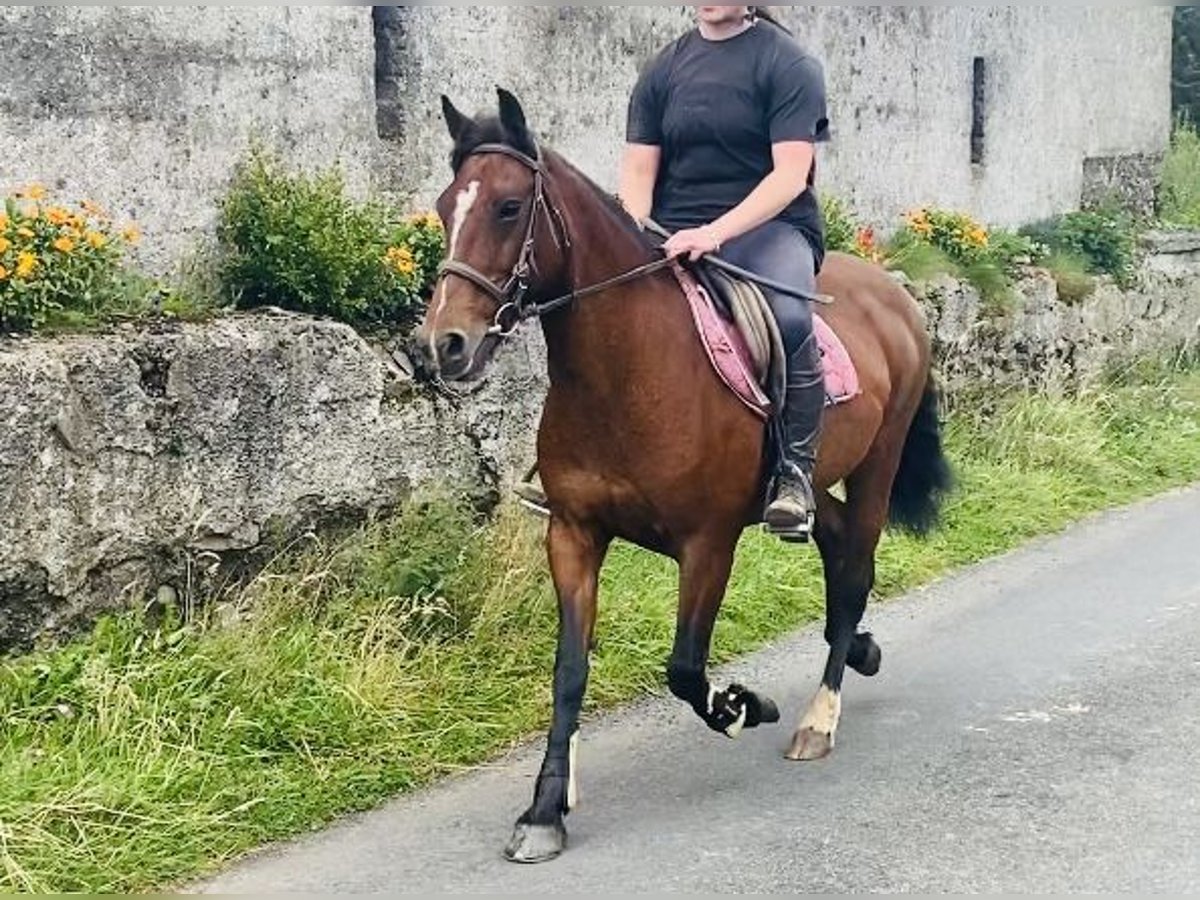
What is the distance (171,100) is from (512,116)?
304 centimetres

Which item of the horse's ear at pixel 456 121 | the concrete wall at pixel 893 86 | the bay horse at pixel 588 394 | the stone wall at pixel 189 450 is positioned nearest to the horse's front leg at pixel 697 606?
the bay horse at pixel 588 394

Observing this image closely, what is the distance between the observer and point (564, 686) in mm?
5508

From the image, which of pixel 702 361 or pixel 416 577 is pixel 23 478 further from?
pixel 702 361

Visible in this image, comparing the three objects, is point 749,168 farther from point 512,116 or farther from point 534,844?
point 534,844

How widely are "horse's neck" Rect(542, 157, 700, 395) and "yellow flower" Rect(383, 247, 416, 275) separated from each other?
229cm

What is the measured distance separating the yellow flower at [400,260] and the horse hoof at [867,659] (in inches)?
100

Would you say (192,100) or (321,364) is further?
(192,100)

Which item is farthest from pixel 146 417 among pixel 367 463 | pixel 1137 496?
pixel 1137 496

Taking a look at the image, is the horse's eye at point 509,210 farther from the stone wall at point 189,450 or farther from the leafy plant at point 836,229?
the leafy plant at point 836,229

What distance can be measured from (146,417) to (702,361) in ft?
6.92

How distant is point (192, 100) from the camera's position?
301 inches

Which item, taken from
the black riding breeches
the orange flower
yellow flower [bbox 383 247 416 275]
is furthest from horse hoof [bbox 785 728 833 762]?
the orange flower

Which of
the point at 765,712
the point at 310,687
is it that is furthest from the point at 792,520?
the point at 310,687

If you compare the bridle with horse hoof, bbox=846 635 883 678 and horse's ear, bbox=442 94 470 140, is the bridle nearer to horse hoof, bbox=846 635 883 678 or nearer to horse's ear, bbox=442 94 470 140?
horse's ear, bbox=442 94 470 140
